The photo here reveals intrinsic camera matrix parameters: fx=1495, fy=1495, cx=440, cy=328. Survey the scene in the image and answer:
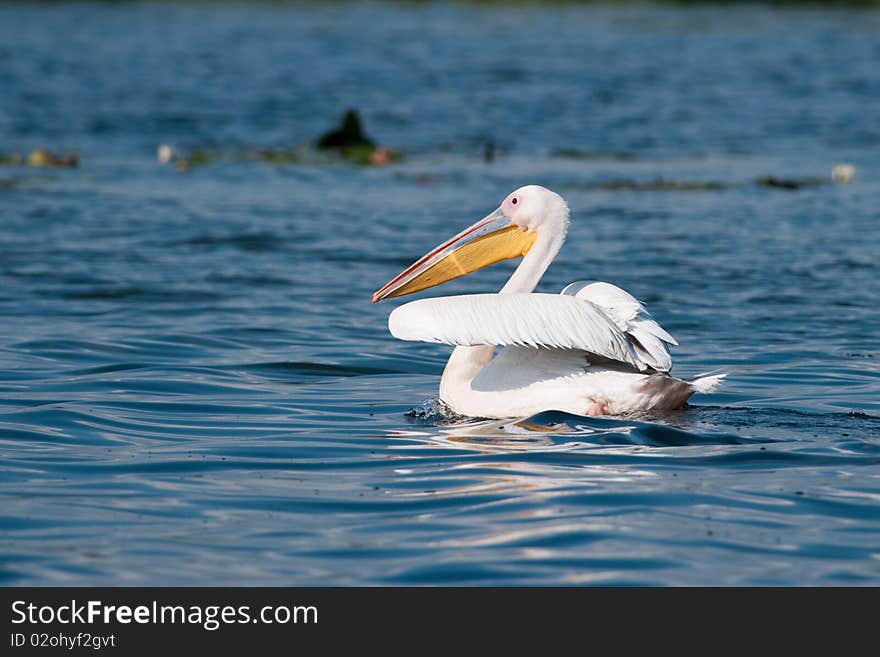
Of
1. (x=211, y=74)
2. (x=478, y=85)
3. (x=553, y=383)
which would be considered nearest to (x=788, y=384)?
(x=553, y=383)

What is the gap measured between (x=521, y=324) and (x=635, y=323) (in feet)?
1.82

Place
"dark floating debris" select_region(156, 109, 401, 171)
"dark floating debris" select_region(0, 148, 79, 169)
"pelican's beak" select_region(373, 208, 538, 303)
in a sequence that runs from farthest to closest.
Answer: "dark floating debris" select_region(156, 109, 401, 171) → "dark floating debris" select_region(0, 148, 79, 169) → "pelican's beak" select_region(373, 208, 538, 303)

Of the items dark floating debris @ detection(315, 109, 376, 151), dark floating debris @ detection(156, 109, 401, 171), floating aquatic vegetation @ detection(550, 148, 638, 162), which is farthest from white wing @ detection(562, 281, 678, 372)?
dark floating debris @ detection(315, 109, 376, 151)

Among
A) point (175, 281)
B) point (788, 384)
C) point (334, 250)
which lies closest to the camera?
point (788, 384)

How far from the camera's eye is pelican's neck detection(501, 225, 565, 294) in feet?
21.5

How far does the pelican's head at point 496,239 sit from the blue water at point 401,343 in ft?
1.82

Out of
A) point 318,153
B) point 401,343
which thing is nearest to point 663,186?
point 318,153

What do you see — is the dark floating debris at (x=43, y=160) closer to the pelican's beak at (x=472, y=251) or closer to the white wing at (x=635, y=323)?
the pelican's beak at (x=472, y=251)

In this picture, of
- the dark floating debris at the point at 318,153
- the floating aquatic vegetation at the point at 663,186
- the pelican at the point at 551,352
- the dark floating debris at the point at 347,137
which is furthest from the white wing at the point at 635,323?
the dark floating debris at the point at 347,137

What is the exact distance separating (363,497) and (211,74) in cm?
1825

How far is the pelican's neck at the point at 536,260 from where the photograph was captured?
6551 mm

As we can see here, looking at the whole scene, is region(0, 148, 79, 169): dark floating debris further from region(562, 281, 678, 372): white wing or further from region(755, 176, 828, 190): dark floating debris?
region(562, 281, 678, 372): white wing

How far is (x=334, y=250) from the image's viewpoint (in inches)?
416
